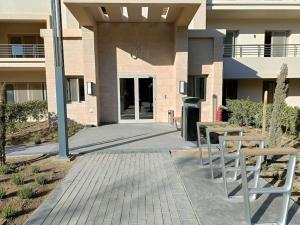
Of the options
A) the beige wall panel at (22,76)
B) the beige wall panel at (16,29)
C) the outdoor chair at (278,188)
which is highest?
the beige wall panel at (16,29)

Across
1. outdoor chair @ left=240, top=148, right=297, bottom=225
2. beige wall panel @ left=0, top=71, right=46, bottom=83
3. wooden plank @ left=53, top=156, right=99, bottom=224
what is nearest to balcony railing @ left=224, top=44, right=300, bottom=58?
beige wall panel @ left=0, top=71, right=46, bottom=83

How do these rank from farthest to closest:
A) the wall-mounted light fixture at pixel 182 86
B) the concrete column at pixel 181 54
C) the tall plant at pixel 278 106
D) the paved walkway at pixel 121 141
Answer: the wall-mounted light fixture at pixel 182 86 < the concrete column at pixel 181 54 < the paved walkway at pixel 121 141 < the tall plant at pixel 278 106

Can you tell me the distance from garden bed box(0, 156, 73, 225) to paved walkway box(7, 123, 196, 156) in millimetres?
996

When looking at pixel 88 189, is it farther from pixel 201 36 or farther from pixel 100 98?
pixel 201 36

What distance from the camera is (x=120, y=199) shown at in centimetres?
490

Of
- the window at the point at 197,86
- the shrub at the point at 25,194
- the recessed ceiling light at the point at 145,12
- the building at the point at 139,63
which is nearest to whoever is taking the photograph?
the shrub at the point at 25,194

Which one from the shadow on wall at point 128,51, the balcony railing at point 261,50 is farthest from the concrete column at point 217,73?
the balcony railing at point 261,50

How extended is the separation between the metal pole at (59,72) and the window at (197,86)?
8.36 metres

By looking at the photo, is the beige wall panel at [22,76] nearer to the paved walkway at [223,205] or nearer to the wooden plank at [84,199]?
the wooden plank at [84,199]

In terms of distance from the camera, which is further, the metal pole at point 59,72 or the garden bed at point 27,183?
the metal pole at point 59,72

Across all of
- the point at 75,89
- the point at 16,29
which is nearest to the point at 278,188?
the point at 75,89

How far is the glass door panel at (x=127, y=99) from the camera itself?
13.8 m

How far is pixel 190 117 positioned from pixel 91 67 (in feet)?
20.0

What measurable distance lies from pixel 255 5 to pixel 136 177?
1606 cm
